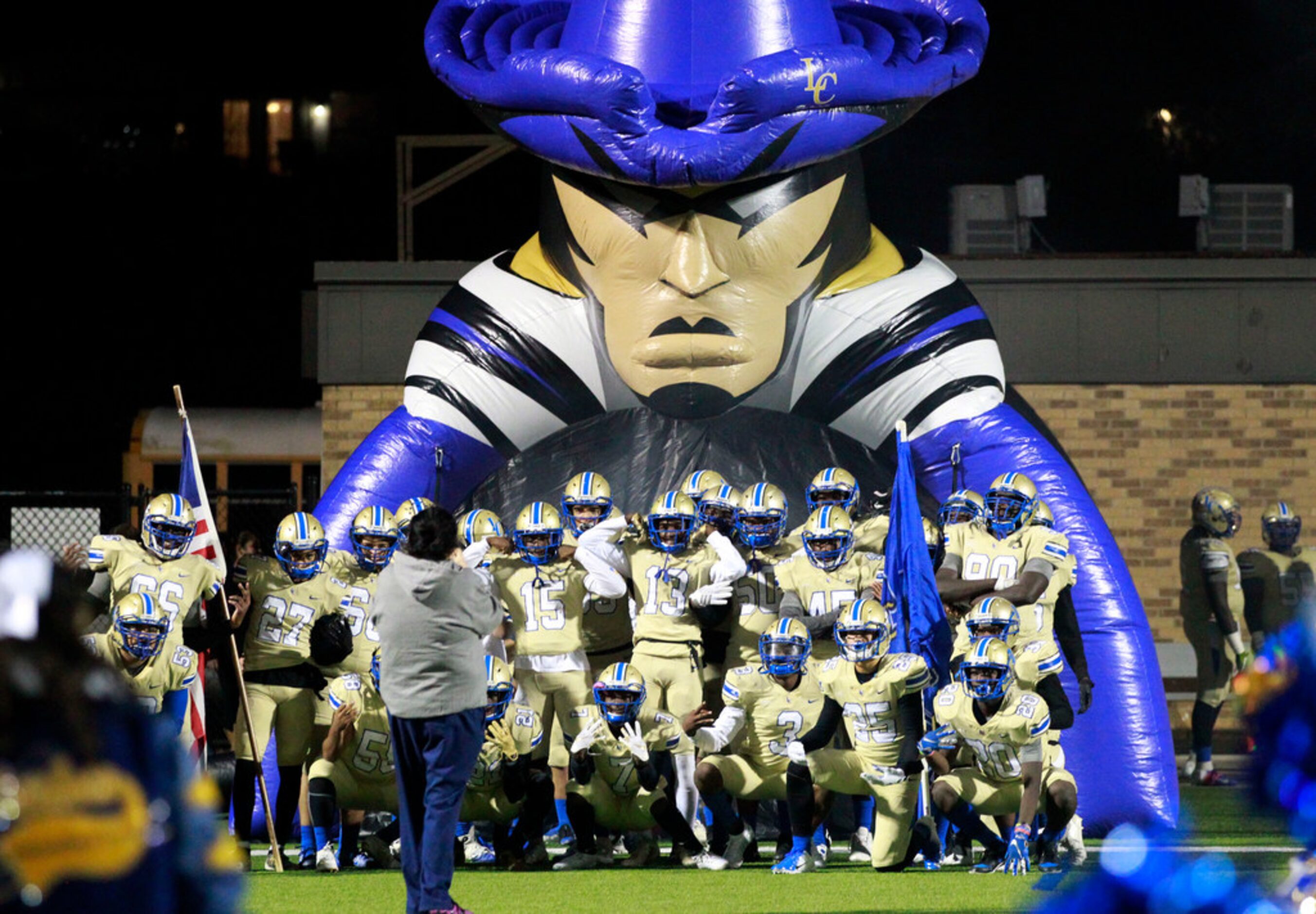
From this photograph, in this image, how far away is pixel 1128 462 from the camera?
459 inches

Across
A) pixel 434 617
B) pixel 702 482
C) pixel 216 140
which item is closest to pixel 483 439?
pixel 702 482

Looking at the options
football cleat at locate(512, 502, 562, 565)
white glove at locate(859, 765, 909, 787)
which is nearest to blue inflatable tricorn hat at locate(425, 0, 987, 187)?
football cleat at locate(512, 502, 562, 565)

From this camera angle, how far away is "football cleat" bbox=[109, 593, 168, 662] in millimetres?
6973

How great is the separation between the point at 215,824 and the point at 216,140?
1797 cm

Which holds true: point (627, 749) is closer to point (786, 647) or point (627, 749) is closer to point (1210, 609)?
point (786, 647)

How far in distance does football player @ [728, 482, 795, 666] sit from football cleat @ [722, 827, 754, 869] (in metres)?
0.67

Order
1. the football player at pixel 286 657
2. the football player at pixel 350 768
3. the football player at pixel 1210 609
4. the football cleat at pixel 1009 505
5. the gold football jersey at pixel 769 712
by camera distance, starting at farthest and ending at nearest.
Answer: the football player at pixel 1210 609
the football cleat at pixel 1009 505
the football player at pixel 286 657
the gold football jersey at pixel 769 712
the football player at pixel 350 768

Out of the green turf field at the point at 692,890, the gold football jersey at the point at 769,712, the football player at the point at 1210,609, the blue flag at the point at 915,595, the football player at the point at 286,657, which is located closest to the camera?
the green turf field at the point at 692,890

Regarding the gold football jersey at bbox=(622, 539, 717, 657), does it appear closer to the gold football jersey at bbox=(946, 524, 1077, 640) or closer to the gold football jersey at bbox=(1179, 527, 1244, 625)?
the gold football jersey at bbox=(946, 524, 1077, 640)

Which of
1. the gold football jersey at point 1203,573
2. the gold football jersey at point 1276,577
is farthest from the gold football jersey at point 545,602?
the gold football jersey at point 1276,577

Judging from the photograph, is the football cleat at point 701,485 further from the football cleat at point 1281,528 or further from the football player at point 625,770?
the football cleat at point 1281,528

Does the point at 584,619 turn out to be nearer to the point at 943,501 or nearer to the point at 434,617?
the point at 943,501

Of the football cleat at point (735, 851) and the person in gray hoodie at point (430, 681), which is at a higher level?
the person in gray hoodie at point (430, 681)

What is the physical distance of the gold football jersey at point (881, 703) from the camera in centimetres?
709
